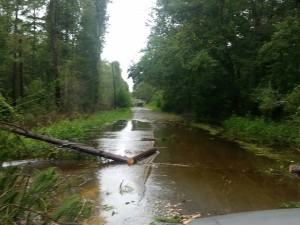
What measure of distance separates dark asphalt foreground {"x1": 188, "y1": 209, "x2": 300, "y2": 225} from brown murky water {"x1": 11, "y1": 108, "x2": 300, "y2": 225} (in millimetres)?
3969

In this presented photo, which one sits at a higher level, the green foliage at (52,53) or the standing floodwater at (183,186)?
the green foliage at (52,53)

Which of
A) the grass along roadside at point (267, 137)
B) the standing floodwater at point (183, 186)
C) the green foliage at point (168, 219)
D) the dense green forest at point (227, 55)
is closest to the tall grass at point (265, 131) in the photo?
the grass along roadside at point (267, 137)

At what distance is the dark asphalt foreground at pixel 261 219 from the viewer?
256cm

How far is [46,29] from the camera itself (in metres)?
28.9

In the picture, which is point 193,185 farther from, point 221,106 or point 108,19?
point 108,19

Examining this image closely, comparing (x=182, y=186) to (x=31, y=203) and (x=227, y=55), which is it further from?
(x=227, y=55)

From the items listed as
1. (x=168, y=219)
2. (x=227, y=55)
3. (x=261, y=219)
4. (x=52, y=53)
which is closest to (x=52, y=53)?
(x=52, y=53)

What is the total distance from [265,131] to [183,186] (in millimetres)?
9673

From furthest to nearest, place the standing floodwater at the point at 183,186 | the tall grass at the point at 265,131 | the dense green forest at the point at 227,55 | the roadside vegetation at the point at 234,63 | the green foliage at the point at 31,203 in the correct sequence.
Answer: the dense green forest at the point at 227,55 → the roadside vegetation at the point at 234,63 → the tall grass at the point at 265,131 → the standing floodwater at the point at 183,186 → the green foliage at the point at 31,203

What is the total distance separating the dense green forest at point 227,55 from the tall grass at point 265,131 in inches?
51.0

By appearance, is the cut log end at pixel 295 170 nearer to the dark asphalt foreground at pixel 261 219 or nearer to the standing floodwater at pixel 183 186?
the standing floodwater at pixel 183 186

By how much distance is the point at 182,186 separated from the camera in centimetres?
910

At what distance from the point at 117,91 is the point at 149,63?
3026 centimetres

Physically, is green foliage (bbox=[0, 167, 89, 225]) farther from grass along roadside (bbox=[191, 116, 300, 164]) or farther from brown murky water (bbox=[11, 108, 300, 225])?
grass along roadside (bbox=[191, 116, 300, 164])
